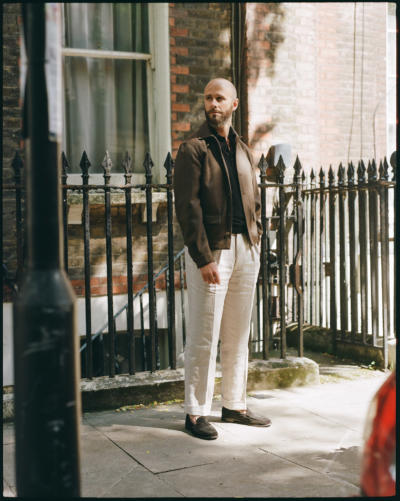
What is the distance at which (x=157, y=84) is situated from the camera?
6.71 m

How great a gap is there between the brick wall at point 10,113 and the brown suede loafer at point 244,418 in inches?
109

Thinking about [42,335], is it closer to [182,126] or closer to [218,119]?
[218,119]

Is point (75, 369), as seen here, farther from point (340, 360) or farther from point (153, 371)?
point (340, 360)

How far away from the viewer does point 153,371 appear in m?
4.95

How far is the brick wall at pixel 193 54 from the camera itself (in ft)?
21.9

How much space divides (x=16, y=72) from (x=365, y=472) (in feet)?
17.2

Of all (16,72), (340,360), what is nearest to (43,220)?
(16,72)

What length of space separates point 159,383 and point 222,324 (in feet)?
2.92

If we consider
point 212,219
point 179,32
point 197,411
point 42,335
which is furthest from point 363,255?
point 42,335

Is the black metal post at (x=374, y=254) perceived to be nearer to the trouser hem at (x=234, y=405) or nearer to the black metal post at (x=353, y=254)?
the black metal post at (x=353, y=254)

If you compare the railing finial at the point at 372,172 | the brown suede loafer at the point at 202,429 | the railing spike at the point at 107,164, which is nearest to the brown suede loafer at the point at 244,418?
the brown suede loafer at the point at 202,429

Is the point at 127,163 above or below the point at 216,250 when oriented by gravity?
above

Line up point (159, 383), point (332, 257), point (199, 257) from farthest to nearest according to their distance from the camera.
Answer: point (332, 257), point (159, 383), point (199, 257)

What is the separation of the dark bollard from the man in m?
1.73
